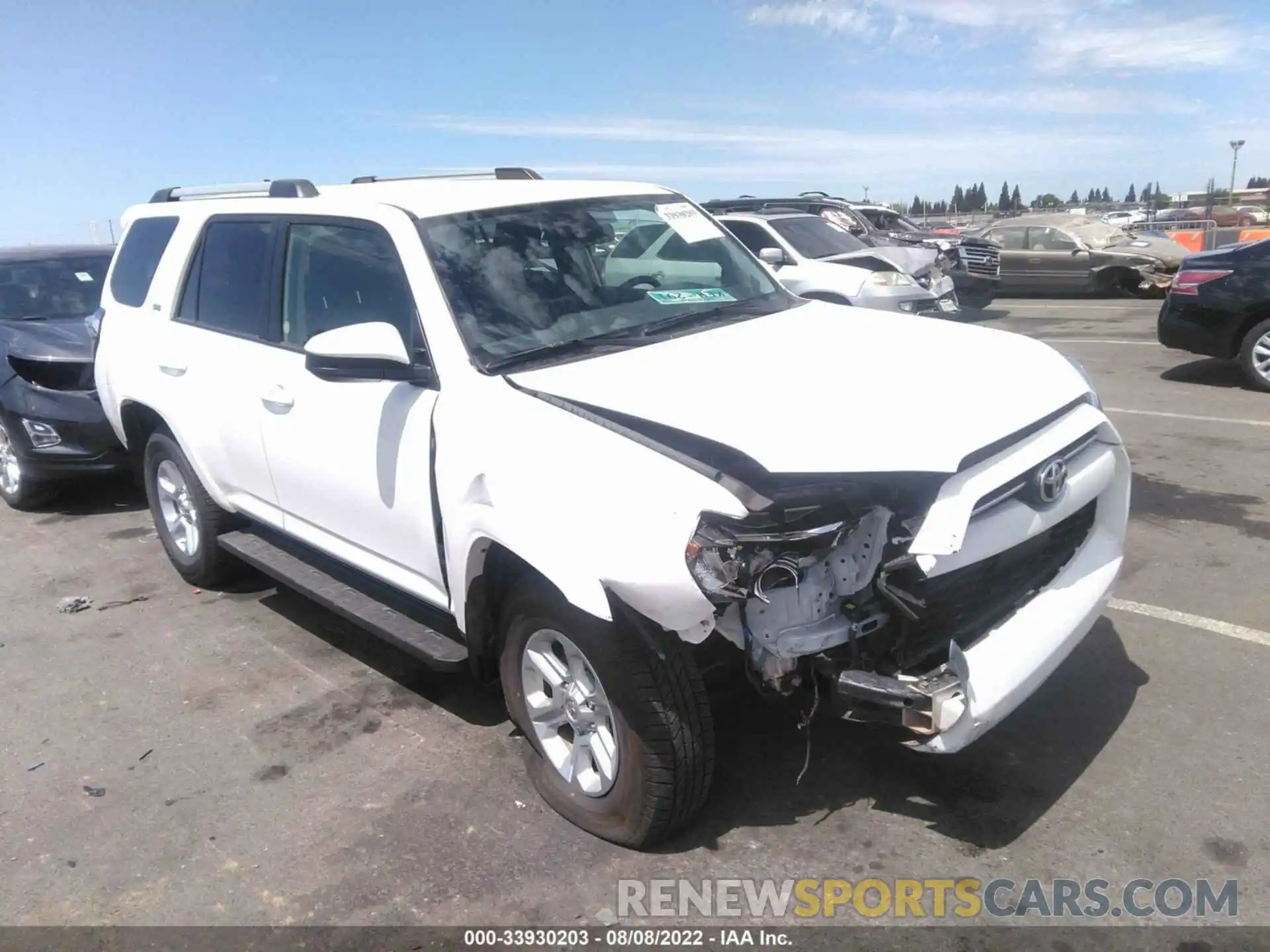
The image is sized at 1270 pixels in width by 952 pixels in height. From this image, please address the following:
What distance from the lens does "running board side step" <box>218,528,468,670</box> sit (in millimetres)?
3578

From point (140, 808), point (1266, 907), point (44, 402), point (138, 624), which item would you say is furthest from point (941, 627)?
point (44, 402)

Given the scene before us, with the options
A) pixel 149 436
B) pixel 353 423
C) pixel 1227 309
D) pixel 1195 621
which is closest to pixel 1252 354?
pixel 1227 309

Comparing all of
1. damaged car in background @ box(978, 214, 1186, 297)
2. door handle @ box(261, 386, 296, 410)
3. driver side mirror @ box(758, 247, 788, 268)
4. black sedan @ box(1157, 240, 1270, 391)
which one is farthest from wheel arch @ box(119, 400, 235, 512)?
damaged car in background @ box(978, 214, 1186, 297)

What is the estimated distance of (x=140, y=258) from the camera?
19.0 ft

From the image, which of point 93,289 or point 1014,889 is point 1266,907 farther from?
point 93,289

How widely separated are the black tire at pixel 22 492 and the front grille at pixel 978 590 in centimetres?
684

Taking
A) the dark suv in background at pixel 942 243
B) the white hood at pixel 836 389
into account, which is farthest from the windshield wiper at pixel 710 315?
the dark suv in background at pixel 942 243

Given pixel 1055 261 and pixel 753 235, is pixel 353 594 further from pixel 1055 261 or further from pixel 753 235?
pixel 1055 261

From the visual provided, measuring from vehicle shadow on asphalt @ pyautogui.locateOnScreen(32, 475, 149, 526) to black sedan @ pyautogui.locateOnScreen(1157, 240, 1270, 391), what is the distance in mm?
9183

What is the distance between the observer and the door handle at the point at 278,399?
4176mm

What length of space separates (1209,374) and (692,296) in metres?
7.98

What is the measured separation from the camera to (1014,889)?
2881mm

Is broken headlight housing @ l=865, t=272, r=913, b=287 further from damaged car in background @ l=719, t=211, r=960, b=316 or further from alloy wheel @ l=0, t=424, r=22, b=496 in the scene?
alloy wheel @ l=0, t=424, r=22, b=496

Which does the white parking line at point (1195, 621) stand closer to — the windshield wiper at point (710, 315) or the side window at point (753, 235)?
the windshield wiper at point (710, 315)
